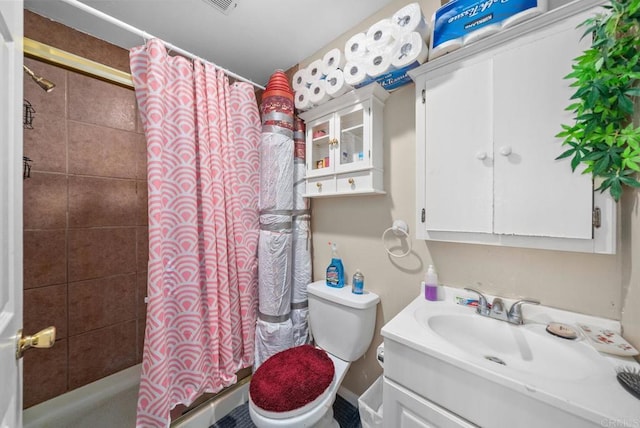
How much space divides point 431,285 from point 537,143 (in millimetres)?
691

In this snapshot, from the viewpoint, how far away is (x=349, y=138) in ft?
4.56

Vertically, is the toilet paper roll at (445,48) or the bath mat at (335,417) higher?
the toilet paper roll at (445,48)

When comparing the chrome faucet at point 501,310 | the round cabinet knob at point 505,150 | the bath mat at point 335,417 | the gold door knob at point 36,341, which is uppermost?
the round cabinet knob at point 505,150

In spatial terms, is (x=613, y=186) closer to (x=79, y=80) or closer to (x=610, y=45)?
(x=610, y=45)

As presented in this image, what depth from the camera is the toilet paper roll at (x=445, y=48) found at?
→ 0.94 m

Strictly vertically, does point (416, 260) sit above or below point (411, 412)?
above

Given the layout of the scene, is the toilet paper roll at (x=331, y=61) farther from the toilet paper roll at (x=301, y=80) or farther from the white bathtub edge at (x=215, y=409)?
the white bathtub edge at (x=215, y=409)

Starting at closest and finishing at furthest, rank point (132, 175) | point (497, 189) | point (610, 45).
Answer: point (610, 45) < point (497, 189) < point (132, 175)

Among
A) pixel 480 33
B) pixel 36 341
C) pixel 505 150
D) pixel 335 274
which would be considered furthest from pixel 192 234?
pixel 480 33

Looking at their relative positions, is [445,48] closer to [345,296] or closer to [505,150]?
[505,150]

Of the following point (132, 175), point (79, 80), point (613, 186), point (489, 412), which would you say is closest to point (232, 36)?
point (79, 80)

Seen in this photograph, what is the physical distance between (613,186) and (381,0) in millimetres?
1302

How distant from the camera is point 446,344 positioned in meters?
0.75

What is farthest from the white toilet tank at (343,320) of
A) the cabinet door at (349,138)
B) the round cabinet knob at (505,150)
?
the round cabinet knob at (505,150)
